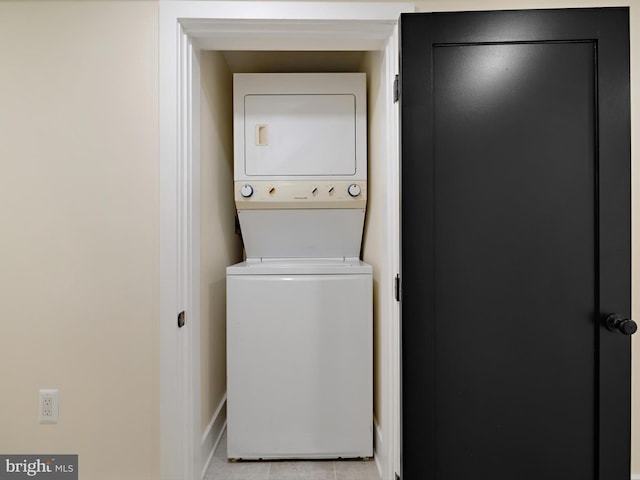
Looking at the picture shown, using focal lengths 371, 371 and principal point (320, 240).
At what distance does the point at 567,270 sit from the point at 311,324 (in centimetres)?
115

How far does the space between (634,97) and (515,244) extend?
31.0 inches

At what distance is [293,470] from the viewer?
190 centimetres

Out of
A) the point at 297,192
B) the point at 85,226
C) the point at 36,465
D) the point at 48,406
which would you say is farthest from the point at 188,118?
the point at 36,465

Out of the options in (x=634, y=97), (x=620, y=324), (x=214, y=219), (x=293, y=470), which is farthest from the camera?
(x=214, y=219)

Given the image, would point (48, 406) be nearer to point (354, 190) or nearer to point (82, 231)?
point (82, 231)

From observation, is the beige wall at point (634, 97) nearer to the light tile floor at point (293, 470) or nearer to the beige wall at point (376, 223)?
the beige wall at point (376, 223)

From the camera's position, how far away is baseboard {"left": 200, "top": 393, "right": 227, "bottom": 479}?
1.87 m

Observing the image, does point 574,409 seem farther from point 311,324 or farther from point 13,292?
point 13,292

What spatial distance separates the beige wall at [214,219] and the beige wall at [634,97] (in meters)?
1.11

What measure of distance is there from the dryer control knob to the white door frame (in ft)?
1.96

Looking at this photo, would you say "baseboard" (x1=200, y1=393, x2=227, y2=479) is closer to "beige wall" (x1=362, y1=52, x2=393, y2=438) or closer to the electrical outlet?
the electrical outlet

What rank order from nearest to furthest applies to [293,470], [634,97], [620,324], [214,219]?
[620,324]
[634,97]
[293,470]
[214,219]

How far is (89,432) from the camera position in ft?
4.75

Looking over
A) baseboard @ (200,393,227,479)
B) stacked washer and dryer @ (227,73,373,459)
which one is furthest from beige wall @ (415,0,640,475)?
baseboard @ (200,393,227,479)
